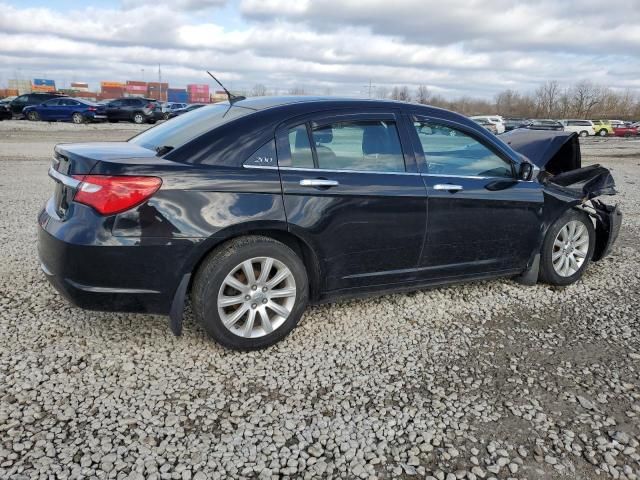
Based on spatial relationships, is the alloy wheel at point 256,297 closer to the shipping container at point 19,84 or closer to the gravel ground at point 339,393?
the gravel ground at point 339,393

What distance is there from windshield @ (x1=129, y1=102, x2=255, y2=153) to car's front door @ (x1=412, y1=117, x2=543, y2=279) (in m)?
1.43

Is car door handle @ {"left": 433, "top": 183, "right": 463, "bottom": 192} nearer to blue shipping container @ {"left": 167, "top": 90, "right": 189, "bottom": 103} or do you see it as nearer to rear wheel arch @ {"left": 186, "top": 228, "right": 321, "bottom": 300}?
rear wheel arch @ {"left": 186, "top": 228, "right": 321, "bottom": 300}

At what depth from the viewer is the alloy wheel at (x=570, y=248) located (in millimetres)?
4820

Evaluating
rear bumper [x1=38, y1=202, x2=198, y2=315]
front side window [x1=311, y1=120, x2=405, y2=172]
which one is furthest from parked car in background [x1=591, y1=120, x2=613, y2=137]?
rear bumper [x1=38, y1=202, x2=198, y2=315]

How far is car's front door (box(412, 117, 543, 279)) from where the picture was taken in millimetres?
3998

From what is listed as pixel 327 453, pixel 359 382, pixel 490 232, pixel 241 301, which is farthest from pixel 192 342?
pixel 490 232

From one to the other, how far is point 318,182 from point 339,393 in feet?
4.43

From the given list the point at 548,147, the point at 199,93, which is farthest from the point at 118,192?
the point at 199,93

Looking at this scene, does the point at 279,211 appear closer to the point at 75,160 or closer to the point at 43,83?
the point at 75,160

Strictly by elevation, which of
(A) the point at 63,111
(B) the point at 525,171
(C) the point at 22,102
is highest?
(C) the point at 22,102

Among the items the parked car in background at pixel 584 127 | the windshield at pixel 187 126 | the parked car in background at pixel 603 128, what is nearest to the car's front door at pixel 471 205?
the windshield at pixel 187 126

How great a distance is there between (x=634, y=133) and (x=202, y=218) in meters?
56.4

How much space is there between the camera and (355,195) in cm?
361

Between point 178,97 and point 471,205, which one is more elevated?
point 178,97
